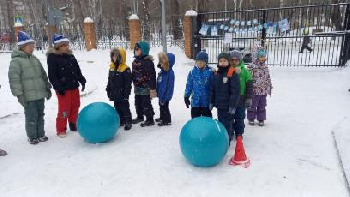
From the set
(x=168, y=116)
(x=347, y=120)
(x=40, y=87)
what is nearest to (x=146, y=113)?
(x=168, y=116)

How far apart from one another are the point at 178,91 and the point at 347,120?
4.69 meters

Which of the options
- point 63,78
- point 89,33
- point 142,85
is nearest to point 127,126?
point 142,85

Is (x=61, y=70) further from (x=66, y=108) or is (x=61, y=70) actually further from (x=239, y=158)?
(x=239, y=158)

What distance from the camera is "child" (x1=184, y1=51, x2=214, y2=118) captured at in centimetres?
508

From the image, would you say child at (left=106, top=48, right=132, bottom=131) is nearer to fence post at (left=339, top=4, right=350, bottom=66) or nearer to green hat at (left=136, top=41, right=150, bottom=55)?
green hat at (left=136, top=41, right=150, bottom=55)

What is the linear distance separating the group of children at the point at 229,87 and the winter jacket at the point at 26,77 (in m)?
2.56

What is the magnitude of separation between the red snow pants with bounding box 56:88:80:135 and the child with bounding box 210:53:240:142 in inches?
105

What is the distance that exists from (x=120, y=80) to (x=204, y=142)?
7.71ft

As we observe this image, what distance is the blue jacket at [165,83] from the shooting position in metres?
5.84

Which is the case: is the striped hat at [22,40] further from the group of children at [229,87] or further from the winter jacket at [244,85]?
the winter jacket at [244,85]

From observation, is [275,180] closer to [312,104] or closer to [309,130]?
[309,130]

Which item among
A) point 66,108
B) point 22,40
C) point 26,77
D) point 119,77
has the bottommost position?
point 66,108

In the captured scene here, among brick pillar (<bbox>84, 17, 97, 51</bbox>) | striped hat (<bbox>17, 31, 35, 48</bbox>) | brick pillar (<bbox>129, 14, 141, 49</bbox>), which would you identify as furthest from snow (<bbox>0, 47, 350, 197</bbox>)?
brick pillar (<bbox>84, 17, 97, 51</bbox>)

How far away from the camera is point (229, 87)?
4.66 meters
